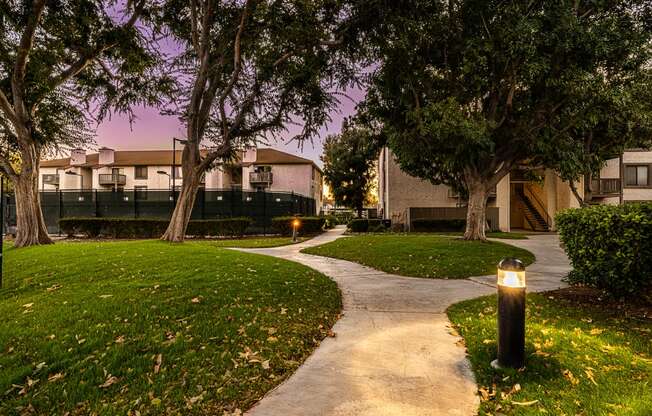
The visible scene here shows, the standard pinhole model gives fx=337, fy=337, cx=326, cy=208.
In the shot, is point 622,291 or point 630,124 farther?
point 630,124

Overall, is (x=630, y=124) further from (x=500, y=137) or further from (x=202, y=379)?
(x=202, y=379)

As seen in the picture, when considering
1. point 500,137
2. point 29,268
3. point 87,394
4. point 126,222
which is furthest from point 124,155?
point 87,394

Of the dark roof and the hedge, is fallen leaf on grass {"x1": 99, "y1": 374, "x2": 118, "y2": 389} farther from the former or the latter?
the dark roof

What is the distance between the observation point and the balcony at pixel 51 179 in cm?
4278

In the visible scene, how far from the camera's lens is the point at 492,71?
39.2 ft

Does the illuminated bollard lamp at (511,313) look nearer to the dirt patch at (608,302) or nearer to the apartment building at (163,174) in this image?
the dirt patch at (608,302)

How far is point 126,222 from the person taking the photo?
19.8 meters

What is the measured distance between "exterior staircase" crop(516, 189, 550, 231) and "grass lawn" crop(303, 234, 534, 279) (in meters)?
15.8

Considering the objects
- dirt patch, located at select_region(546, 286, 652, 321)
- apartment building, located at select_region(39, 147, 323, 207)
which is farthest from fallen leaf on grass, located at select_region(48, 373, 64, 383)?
apartment building, located at select_region(39, 147, 323, 207)

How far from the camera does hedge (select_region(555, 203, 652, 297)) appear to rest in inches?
197

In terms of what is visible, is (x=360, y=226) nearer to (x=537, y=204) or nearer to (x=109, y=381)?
(x=537, y=204)

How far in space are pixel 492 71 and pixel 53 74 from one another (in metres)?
16.9

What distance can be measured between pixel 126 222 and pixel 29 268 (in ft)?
42.8

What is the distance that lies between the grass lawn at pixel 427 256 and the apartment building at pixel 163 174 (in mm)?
26711
